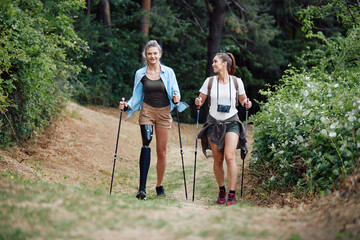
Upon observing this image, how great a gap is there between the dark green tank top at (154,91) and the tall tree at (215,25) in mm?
12784

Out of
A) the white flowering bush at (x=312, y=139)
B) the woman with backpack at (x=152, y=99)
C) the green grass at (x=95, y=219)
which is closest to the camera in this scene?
the green grass at (x=95, y=219)

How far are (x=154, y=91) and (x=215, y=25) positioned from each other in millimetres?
13491

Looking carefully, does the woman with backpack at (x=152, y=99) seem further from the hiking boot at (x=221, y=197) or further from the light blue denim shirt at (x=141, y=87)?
the hiking boot at (x=221, y=197)

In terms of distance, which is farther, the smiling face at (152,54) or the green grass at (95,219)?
the smiling face at (152,54)

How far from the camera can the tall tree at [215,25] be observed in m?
19.0

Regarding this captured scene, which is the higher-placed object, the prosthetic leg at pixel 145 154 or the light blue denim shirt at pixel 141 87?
the light blue denim shirt at pixel 141 87

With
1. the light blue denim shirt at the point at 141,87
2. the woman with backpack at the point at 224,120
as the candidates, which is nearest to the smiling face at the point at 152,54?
the light blue denim shirt at the point at 141,87

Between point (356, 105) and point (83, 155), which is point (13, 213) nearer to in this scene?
point (356, 105)

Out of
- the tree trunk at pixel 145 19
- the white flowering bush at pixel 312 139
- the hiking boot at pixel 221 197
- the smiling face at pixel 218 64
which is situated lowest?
the hiking boot at pixel 221 197

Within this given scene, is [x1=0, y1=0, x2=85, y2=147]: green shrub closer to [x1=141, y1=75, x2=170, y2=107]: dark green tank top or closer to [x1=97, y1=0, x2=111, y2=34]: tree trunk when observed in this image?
[x1=141, y1=75, x2=170, y2=107]: dark green tank top

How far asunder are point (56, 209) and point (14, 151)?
5.10m

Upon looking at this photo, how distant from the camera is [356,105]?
4.88m

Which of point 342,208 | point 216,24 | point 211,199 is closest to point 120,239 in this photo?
point 342,208

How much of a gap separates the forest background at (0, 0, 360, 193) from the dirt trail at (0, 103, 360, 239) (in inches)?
21.6
